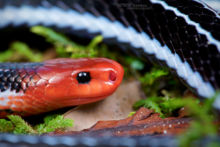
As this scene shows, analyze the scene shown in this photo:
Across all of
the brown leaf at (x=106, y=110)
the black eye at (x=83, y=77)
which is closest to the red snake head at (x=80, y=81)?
the black eye at (x=83, y=77)

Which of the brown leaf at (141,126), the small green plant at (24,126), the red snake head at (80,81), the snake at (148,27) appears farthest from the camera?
the red snake head at (80,81)

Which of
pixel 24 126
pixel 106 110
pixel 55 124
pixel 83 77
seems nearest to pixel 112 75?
pixel 83 77

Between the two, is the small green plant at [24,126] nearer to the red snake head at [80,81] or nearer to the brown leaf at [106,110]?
the brown leaf at [106,110]

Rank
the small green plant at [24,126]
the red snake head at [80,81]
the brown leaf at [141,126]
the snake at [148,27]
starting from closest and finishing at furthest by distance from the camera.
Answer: the brown leaf at [141,126] < the snake at [148,27] < the small green plant at [24,126] < the red snake head at [80,81]

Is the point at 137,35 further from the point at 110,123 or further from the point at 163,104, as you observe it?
the point at 110,123

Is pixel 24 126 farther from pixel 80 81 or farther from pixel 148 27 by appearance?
pixel 148 27

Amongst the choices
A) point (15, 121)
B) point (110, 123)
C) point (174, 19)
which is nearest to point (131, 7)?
point (174, 19)
